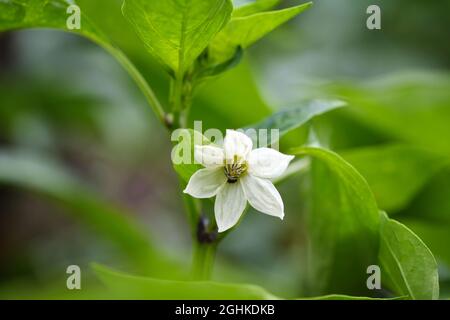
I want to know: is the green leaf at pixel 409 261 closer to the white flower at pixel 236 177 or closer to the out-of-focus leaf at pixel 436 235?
the white flower at pixel 236 177

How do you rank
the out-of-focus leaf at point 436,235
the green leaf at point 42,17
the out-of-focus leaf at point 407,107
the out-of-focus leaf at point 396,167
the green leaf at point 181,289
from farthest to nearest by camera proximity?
the out-of-focus leaf at point 407,107
the out-of-focus leaf at point 436,235
the out-of-focus leaf at point 396,167
the green leaf at point 42,17
the green leaf at point 181,289

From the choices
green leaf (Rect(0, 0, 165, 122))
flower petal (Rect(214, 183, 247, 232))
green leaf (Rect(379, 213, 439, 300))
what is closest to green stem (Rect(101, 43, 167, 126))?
green leaf (Rect(0, 0, 165, 122))

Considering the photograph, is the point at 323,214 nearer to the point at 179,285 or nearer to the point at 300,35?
the point at 179,285

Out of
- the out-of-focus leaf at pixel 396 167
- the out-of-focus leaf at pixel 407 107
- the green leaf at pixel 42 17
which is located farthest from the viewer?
the out-of-focus leaf at pixel 407 107

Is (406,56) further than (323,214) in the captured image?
Yes

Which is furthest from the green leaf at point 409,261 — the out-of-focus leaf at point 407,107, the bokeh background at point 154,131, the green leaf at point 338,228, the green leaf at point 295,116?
the out-of-focus leaf at point 407,107

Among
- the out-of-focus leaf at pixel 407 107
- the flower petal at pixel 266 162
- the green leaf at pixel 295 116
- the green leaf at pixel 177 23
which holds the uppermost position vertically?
the out-of-focus leaf at pixel 407 107

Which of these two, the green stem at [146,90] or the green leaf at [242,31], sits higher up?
the green leaf at [242,31]

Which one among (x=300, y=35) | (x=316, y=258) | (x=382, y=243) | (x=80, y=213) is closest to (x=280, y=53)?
(x=300, y=35)
